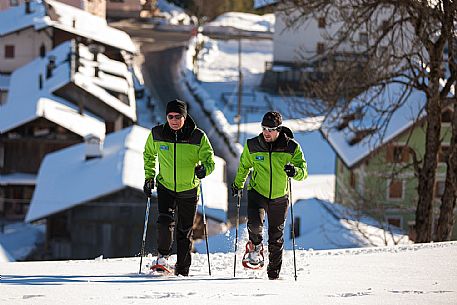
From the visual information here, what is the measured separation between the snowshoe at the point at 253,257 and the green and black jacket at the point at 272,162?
0.48 metres

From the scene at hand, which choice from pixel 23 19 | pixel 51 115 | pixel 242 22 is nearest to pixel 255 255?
pixel 51 115

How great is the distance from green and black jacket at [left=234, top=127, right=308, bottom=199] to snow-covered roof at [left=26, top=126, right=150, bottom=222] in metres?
13.8

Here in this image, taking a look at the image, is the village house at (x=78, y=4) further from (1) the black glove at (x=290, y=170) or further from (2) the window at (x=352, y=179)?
(1) the black glove at (x=290, y=170)

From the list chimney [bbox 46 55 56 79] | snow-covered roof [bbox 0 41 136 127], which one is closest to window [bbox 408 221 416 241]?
snow-covered roof [bbox 0 41 136 127]

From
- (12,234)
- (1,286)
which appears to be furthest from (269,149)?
(12,234)

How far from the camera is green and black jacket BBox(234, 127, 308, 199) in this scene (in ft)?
27.1

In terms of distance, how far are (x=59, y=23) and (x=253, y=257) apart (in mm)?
40073

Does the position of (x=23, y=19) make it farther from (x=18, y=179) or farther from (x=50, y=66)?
(x=18, y=179)

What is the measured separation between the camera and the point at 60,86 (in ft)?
→ 118

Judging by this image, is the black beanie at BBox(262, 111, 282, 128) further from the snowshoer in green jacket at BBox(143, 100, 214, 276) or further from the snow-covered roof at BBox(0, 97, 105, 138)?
the snow-covered roof at BBox(0, 97, 105, 138)

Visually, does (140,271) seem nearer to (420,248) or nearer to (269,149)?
(269,149)

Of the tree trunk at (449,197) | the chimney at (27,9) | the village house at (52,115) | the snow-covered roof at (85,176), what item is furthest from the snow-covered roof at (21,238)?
the chimney at (27,9)

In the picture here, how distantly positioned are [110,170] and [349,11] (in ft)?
31.4

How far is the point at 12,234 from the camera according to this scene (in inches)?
1146
